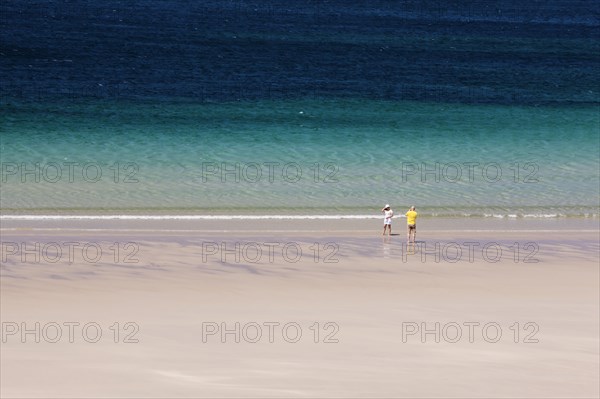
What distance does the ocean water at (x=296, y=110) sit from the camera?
33125 millimetres

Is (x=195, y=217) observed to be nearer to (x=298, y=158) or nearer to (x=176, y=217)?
(x=176, y=217)

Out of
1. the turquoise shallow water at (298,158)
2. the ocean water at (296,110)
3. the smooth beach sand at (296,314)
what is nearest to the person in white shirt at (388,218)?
the smooth beach sand at (296,314)

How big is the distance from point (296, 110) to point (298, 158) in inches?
509

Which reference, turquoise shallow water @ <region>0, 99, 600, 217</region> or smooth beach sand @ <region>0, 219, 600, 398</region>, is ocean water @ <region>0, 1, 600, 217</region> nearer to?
turquoise shallow water @ <region>0, 99, 600, 217</region>

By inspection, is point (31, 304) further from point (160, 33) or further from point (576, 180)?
point (160, 33)

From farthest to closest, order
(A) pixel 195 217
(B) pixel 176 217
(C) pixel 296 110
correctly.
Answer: (C) pixel 296 110 → (A) pixel 195 217 → (B) pixel 176 217

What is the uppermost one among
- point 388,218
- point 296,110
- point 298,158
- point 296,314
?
point 296,110

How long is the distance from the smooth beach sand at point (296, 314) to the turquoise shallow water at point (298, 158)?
595cm

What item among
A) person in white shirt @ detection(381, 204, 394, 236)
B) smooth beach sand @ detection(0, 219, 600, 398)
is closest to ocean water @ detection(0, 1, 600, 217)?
person in white shirt @ detection(381, 204, 394, 236)

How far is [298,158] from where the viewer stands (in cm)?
4022

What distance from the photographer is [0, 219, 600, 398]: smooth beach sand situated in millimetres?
13398

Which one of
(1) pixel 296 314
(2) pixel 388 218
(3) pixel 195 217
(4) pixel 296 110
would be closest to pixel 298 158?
(3) pixel 195 217

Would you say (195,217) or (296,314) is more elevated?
(195,217)

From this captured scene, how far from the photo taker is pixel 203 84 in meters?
60.6
